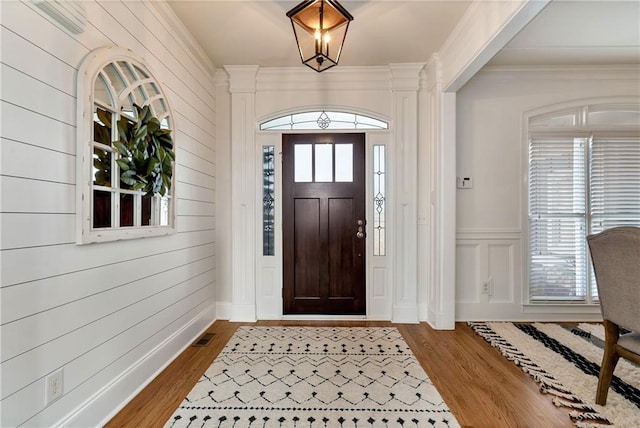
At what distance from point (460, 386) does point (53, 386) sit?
2325 mm

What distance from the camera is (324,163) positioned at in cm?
363

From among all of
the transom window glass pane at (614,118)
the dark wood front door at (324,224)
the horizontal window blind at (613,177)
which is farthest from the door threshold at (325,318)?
the transom window glass pane at (614,118)

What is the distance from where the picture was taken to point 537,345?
2820 mm

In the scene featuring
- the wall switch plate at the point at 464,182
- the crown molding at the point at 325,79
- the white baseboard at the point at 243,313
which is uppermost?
the crown molding at the point at 325,79

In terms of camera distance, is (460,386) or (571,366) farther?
(571,366)

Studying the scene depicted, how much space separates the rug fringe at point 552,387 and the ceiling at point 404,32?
2.76m

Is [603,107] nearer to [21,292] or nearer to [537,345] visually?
[537,345]

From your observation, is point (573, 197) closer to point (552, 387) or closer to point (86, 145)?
point (552, 387)

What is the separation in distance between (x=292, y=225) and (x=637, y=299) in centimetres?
279

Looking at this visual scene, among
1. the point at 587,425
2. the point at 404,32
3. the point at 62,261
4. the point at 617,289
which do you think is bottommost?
the point at 587,425

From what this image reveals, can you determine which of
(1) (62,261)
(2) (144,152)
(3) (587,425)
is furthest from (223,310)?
(3) (587,425)

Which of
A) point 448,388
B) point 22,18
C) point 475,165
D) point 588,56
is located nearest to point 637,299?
point 448,388

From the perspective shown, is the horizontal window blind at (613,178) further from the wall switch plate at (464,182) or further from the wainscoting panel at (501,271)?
the wall switch plate at (464,182)

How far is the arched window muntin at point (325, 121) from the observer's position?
3598 millimetres
